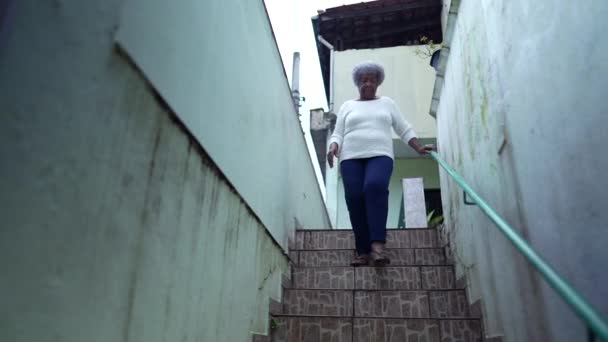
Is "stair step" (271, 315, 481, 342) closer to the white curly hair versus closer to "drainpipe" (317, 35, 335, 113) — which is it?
the white curly hair

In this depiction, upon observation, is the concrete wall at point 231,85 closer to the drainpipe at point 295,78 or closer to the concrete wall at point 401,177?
the drainpipe at point 295,78

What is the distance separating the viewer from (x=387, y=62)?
7.28 meters

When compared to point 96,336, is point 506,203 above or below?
above

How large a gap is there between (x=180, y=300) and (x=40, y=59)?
897 mm

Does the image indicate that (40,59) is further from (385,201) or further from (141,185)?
(385,201)

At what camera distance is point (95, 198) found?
1.09m

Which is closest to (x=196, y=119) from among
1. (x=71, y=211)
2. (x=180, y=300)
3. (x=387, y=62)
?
(x=180, y=300)

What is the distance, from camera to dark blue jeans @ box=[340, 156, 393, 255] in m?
2.92

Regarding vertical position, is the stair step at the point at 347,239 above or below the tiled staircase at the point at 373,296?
above

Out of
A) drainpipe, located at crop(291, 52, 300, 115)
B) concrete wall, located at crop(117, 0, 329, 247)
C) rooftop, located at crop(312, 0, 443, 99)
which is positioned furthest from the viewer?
rooftop, located at crop(312, 0, 443, 99)

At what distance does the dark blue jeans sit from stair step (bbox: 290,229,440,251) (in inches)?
16.2

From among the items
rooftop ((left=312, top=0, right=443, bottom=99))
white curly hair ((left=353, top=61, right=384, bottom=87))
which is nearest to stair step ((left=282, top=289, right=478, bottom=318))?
white curly hair ((left=353, top=61, right=384, bottom=87))

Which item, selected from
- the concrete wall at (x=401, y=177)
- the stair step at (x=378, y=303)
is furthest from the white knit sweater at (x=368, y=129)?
the concrete wall at (x=401, y=177)

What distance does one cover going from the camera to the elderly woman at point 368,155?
293cm
